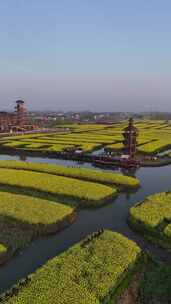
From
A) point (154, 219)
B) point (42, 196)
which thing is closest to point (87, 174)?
point (42, 196)

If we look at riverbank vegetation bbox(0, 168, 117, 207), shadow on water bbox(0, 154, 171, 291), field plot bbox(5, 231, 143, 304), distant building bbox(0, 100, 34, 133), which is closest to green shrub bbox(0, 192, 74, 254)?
shadow on water bbox(0, 154, 171, 291)

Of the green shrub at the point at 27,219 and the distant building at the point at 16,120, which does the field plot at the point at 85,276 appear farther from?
the distant building at the point at 16,120

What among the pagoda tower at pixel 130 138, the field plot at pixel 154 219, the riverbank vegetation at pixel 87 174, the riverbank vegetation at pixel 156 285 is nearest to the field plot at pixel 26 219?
the field plot at pixel 154 219

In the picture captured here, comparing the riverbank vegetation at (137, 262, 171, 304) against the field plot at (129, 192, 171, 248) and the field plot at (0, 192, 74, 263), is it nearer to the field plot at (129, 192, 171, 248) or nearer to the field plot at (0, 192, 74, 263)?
the field plot at (129, 192, 171, 248)

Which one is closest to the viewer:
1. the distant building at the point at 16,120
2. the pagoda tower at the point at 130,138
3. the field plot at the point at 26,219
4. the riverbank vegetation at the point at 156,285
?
the riverbank vegetation at the point at 156,285

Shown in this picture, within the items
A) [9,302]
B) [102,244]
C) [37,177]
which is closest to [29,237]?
[102,244]

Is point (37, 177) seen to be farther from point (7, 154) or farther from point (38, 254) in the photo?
point (7, 154)
